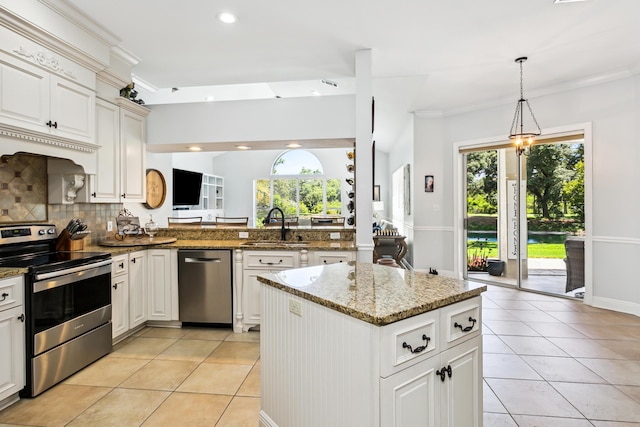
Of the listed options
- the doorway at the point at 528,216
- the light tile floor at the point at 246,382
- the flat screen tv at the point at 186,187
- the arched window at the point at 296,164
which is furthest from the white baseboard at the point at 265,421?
the arched window at the point at 296,164

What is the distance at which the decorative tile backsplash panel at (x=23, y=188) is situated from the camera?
103 inches

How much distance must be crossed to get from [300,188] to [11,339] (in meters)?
8.35

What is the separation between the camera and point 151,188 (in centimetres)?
459

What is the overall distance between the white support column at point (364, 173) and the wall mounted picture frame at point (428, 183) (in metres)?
2.90

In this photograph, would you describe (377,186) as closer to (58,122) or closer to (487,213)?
(487,213)

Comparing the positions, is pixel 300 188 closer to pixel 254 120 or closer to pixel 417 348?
pixel 254 120

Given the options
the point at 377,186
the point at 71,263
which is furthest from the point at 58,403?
the point at 377,186

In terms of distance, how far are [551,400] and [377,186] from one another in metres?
8.14

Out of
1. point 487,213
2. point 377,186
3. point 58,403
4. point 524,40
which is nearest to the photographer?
point 58,403

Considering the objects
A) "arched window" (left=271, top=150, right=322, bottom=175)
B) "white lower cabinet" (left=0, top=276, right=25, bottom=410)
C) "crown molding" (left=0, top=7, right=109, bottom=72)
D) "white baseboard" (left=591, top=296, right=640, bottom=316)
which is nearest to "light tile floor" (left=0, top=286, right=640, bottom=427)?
"white lower cabinet" (left=0, top=276, right=25, bottom=410)

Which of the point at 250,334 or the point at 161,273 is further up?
the point at 161,273

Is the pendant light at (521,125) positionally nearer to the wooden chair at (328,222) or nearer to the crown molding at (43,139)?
the wooden chair at (328,222)

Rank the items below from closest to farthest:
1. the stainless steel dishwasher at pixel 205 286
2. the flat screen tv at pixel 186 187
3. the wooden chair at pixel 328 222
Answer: the stainless steel dishwasher at pixel 205 286, the wooden chair at pixel 328 222, the flat screen tv at pixel 186 187

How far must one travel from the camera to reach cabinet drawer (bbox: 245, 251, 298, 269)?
3293 millimetres
